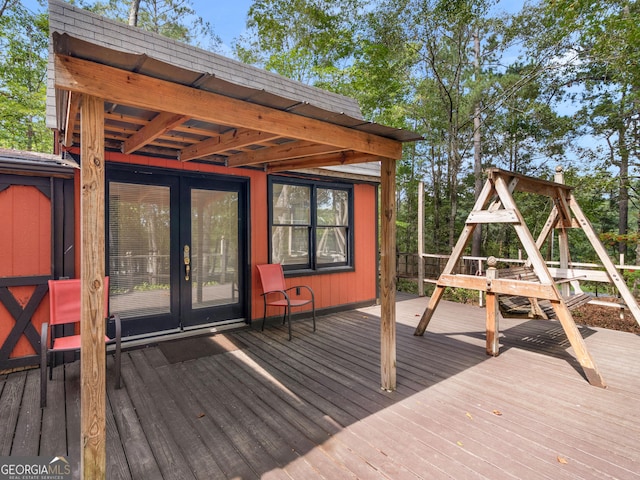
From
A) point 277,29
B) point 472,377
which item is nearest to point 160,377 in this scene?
point 472,377

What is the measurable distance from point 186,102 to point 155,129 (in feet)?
3.04

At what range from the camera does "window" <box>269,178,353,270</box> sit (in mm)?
5011

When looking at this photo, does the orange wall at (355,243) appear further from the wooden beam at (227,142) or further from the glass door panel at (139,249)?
the wooden beam at (227,142)

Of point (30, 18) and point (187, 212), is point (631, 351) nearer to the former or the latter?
point (187, 212)

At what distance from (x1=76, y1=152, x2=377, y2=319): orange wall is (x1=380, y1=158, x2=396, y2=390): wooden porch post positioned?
2.35 m

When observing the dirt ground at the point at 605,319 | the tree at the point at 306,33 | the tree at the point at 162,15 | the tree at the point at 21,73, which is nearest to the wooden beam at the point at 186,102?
the dirt ground at the point at 605,319

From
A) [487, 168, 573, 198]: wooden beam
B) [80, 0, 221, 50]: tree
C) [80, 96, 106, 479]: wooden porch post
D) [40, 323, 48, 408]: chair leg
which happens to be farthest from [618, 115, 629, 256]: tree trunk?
[80, 0, 221, 50]: tree

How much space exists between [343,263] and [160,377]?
11.3 feet

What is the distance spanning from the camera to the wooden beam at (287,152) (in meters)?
3.12

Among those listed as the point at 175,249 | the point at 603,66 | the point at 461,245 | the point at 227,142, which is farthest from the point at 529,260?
the point at 603,66

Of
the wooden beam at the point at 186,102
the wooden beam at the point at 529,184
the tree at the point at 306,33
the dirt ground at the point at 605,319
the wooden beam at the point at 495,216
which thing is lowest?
the dirt ground at the point at 605,319

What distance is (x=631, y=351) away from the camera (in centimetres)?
372

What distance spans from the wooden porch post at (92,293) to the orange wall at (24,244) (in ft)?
7.79

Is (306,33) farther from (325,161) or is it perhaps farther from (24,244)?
(24,244)
